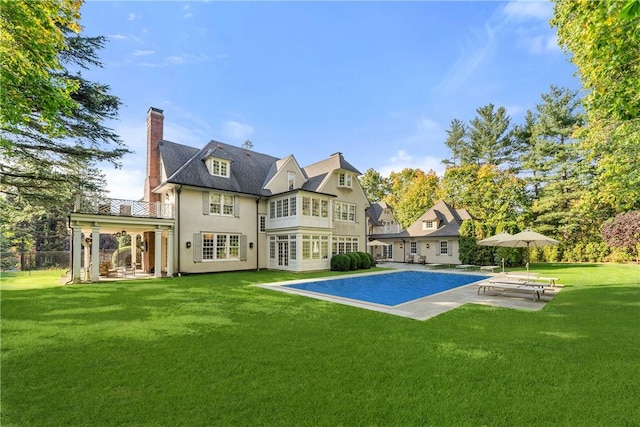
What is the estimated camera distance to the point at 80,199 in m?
15.3

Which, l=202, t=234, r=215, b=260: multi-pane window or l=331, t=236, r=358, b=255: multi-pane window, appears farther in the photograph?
l=331, t=236, r=358, b=255: multi-pane window

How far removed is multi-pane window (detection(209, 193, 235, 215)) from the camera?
1952 centimetres

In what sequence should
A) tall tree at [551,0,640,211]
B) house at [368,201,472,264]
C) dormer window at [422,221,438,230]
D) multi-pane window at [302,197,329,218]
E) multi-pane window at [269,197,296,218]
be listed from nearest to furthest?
tall tree at [551,0,640,211] < multi-pane window at [269,197,296,218] < multi-pane window at [302,197,329,218] < house at [368,201,472,264] < dormer window at [422,221,438,230]

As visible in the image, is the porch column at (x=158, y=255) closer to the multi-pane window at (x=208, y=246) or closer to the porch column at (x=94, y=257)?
the multi-pane window at (x=208, y=246)

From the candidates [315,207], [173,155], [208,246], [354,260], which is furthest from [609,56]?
[173,155]

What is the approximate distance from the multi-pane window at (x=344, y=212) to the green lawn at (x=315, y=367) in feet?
51.5

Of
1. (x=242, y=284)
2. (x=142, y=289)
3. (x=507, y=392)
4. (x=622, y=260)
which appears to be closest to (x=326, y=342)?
(x=507, y=392)

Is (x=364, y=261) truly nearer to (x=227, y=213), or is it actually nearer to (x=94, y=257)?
(x=227, y=213)

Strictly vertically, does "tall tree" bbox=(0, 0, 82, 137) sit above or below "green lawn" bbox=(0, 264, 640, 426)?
above

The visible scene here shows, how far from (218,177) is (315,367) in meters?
18.1

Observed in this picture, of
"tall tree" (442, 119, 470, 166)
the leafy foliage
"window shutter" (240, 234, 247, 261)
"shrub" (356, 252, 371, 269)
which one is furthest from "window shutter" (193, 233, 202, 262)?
"tall tree" (442, 119, 470, 166)

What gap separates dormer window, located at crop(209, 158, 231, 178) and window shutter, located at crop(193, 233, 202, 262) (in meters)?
4.73

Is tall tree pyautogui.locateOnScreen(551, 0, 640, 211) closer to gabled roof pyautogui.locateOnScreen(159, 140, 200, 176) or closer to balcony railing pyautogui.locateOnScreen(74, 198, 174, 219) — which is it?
balcony railing pyautogui.locateOnScreen(74, 198, 174, 219)

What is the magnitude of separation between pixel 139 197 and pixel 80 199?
10450 mm
